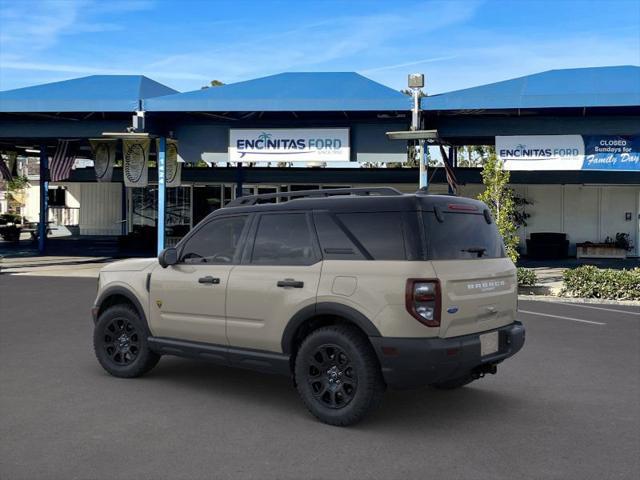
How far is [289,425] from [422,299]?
1564mm

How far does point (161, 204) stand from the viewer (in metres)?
19.7

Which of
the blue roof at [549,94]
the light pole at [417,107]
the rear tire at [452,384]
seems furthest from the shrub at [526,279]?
the rear tire at [452,384]

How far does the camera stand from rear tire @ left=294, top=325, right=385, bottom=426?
4980mm

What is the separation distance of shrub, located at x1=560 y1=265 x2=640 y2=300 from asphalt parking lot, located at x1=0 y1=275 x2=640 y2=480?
252 inches

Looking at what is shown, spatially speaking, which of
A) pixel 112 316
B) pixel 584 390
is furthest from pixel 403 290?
pixel 112 316

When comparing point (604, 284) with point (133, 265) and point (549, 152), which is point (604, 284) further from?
point (133, 265)

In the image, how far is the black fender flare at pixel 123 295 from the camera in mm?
6518

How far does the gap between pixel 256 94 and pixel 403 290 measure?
14782mm

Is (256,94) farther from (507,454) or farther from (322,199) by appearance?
(507,454)

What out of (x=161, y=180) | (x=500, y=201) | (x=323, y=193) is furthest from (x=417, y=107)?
(x=323, y=193)

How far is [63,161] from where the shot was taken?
23.8m

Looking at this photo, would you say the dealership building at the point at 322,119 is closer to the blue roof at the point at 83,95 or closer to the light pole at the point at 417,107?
the blue roof at the point at 83,95

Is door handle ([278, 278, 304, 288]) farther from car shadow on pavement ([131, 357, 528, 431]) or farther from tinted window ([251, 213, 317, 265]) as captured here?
car shadow on pavement ([131, 357, 528, 431])

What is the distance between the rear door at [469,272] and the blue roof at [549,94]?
12505mm
